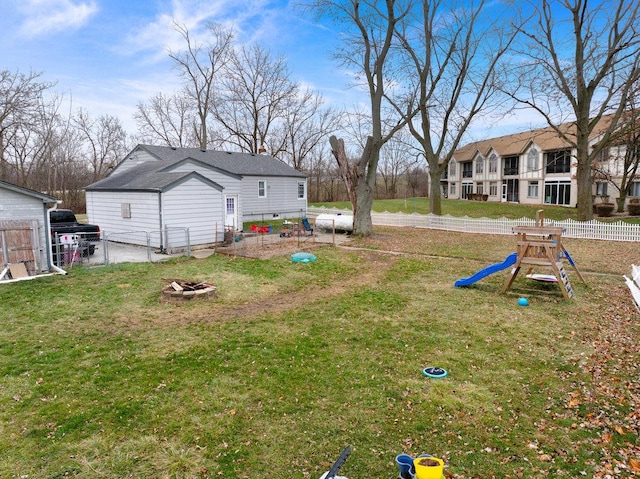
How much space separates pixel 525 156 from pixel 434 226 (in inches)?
898

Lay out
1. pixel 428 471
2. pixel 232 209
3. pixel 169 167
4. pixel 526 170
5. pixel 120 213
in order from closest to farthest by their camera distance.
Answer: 1. pixel 428 471
2. pixel 120 213
3. pixel 169 167
4. pixel 232 209
5. pixel 526 170

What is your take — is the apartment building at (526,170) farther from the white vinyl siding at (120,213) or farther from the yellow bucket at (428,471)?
the yellow bucket at (428,471)

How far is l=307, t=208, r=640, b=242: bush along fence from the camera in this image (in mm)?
19236

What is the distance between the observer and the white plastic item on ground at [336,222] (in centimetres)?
2181

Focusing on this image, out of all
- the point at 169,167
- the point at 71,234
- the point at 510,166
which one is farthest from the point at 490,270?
the point at 510,166

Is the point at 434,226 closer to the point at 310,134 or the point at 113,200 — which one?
the point at 113,200

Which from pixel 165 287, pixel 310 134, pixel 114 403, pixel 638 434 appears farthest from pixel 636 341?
pixel 310 134

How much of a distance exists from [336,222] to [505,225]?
904 cm

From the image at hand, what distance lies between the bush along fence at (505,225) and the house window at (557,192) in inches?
648

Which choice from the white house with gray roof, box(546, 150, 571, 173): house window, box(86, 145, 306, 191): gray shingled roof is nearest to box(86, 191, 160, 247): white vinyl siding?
the white house with gray roof

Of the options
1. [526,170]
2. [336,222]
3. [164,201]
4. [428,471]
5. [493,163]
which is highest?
[493,163]

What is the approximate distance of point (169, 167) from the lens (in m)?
19.8

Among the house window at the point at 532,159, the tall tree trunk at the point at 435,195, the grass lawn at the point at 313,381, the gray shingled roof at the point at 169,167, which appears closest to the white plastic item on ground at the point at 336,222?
the gray shingled roof at the point at 169,167

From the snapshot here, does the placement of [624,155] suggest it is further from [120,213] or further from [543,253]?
[120,213]
